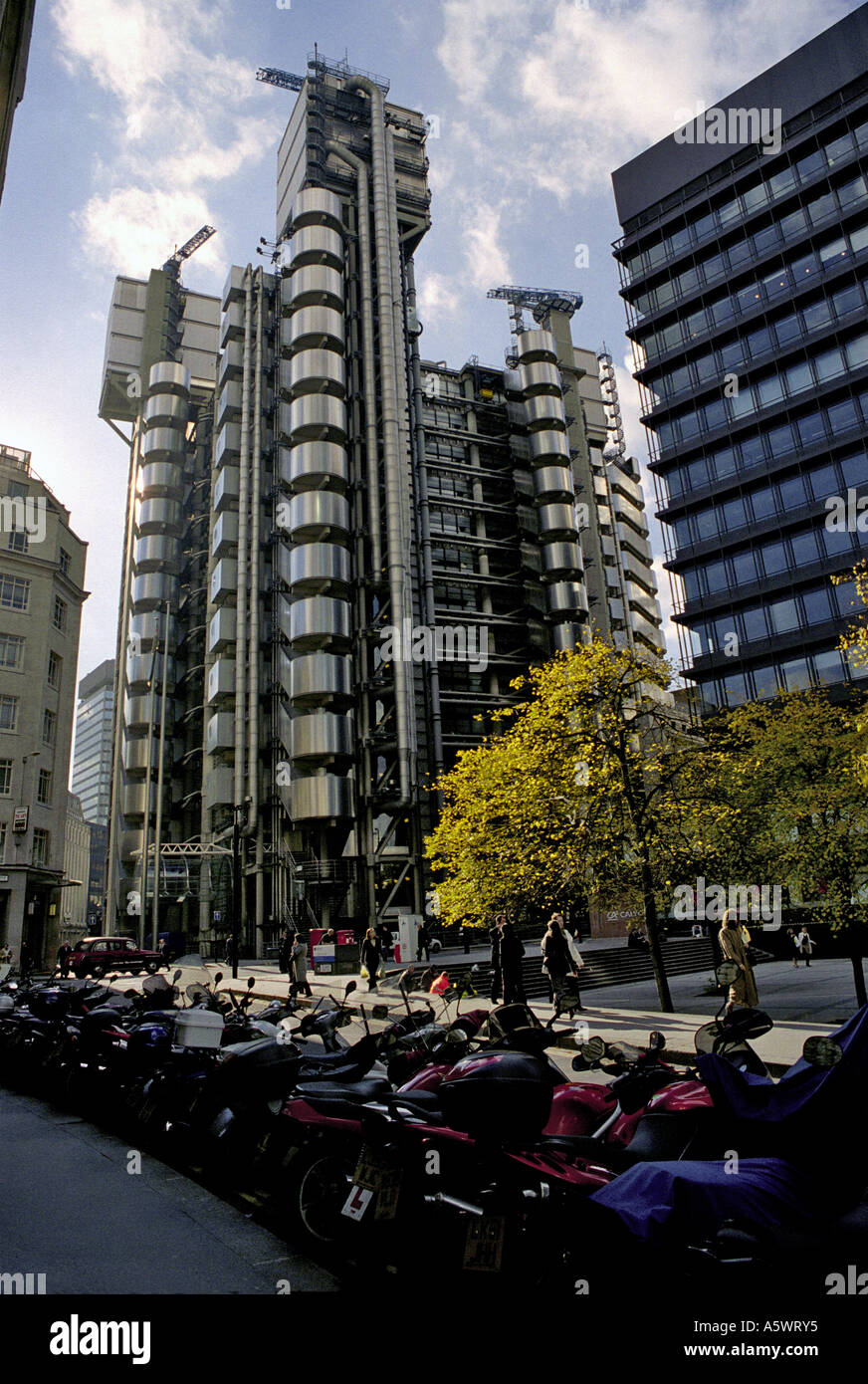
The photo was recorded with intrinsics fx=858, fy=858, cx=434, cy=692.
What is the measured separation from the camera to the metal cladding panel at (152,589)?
61.5 m

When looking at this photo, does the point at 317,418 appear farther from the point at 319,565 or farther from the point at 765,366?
the point at 765,366

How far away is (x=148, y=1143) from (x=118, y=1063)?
0.94 meters

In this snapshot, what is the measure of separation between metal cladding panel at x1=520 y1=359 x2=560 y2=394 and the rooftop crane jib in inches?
1397

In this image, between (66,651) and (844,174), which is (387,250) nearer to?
(844,174)

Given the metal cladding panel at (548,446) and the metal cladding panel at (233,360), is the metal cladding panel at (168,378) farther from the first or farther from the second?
the metal cladding panel at (548,446)

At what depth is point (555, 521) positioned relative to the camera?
189ft

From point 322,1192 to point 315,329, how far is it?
52490mm

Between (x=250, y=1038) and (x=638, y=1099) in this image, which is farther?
(x=250, y=1038)

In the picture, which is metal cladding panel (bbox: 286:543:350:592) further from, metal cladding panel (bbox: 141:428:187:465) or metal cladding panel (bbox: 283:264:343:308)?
metal cladding panel (bbox: 141:428:187:465)

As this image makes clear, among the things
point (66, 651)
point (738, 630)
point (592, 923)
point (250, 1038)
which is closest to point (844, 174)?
point (738, 630)

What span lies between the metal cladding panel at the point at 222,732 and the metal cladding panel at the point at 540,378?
30792 millimetres

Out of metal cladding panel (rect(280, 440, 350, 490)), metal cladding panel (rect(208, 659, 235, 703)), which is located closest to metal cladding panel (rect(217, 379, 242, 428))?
metal cladding panel (rect(280, 440, 350, 490))

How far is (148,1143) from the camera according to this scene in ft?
26.5

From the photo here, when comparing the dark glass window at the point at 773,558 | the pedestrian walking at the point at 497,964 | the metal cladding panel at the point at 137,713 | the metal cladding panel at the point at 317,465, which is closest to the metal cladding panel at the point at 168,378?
the metal cladding panel at the point at 317,465
